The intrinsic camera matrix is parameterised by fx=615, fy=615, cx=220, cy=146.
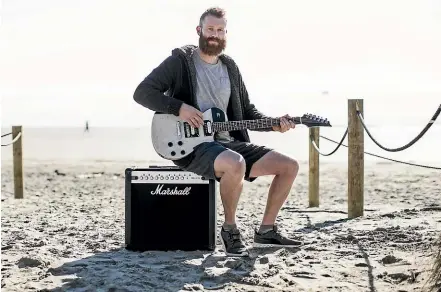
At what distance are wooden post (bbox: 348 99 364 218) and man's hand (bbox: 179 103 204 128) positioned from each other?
1979 mm

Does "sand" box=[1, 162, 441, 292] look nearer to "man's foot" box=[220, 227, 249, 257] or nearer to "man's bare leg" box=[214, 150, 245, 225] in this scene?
"man's foot" box=[220, 227, 249, 257]

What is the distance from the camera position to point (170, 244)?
4.28 meters

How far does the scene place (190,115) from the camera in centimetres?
412

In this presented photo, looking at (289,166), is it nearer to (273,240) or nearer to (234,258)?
(273,240)

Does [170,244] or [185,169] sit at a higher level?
[185,169]

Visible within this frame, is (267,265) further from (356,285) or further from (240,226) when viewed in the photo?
(240,226)

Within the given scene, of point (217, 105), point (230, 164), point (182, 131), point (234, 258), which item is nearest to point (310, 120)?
point (217, 105)

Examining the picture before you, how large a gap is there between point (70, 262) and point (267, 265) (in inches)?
49.2

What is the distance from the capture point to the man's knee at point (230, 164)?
3910 mm

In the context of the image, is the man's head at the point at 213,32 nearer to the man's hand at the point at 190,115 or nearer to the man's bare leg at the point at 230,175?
the man's hand at the point at 190,115

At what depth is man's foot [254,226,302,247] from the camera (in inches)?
170

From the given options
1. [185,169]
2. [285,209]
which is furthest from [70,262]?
[285,209]

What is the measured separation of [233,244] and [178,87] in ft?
3.79

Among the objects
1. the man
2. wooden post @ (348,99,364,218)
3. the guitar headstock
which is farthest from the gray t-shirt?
wooden post @ (348,99,364,218)
